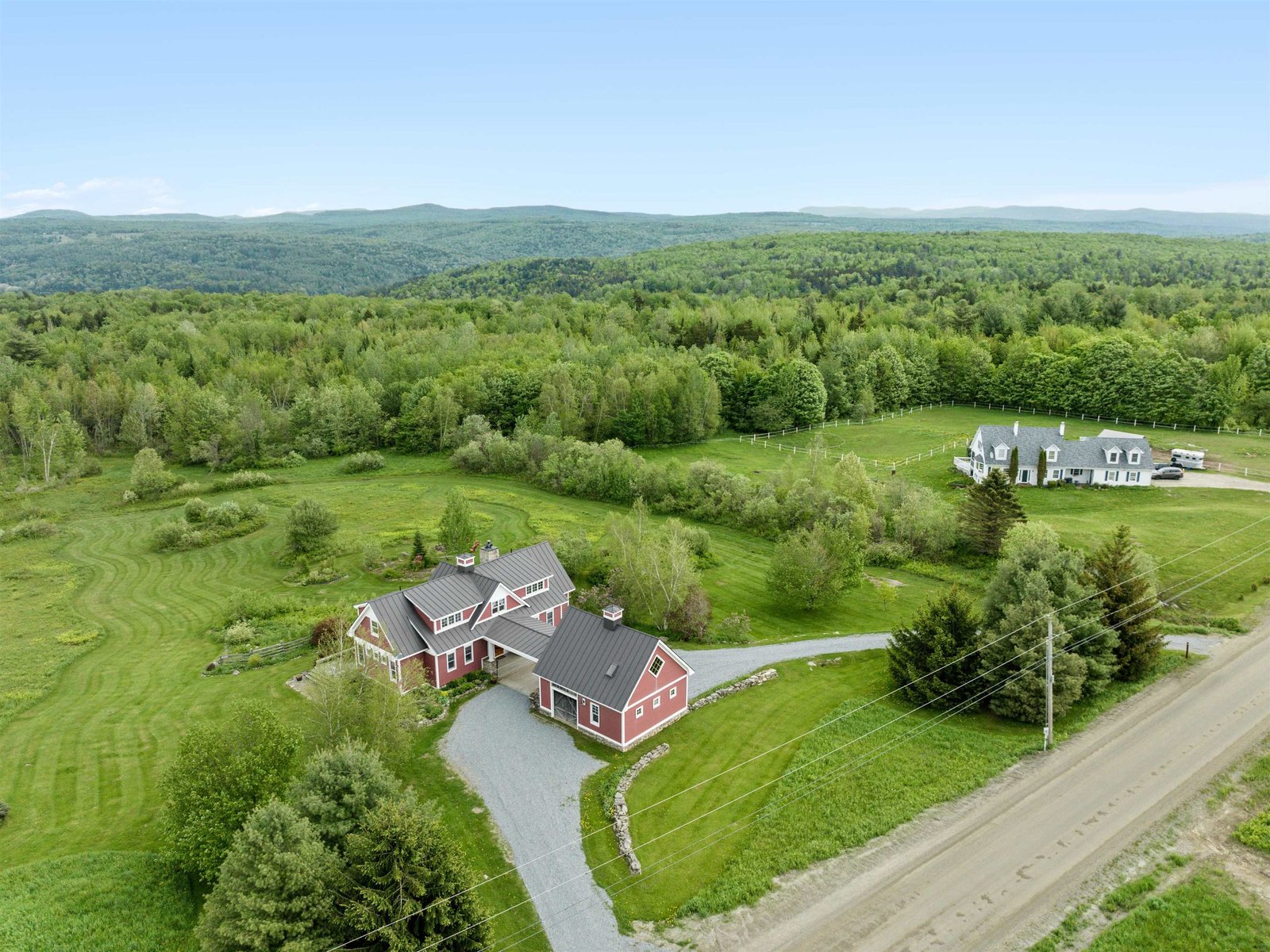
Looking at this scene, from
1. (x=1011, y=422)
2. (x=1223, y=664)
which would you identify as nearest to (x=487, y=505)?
(x=1223, y=664)

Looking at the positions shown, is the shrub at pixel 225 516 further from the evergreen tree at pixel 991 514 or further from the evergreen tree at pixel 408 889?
the evergreen tree at pixel 991 514

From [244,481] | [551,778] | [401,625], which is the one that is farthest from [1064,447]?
[244,481]

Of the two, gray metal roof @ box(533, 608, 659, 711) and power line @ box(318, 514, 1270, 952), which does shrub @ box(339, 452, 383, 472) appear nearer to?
gray metal roof @ box(533, 608, 659, 711)

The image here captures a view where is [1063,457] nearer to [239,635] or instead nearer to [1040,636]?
[1040,636]

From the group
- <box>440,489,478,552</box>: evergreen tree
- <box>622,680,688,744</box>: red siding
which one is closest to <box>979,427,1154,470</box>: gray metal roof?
<box>440,489,478,552</box>: evergreen tree

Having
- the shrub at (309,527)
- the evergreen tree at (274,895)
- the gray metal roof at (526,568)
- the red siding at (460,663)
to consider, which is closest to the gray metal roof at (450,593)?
the gray metal roof at (526,568)
